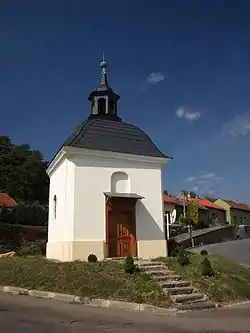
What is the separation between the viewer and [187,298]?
41.0ft

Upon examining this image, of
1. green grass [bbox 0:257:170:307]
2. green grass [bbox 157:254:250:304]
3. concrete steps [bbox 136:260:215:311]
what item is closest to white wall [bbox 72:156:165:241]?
green grass [bbox 0:257:170:307]

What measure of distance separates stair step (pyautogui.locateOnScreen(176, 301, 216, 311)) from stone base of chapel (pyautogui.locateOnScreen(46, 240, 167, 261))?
6.66m

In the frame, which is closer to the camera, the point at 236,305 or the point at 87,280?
the point at 236,305

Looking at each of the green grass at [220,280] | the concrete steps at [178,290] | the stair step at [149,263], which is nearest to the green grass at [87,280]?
the concrete steps at [178,290]

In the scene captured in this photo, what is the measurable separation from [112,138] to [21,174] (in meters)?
47.2

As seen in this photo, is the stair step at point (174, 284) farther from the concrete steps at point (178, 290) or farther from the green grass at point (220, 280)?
the green grass at point (220, 280)

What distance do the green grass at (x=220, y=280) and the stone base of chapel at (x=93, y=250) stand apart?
6.88 feet

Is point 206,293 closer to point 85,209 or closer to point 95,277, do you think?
point 95,277

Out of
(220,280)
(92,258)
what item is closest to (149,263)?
(92,258)

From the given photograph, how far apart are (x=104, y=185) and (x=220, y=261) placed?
6872 mm

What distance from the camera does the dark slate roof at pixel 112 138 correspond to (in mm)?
19906

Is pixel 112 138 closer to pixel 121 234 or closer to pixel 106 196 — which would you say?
pixel 106 196

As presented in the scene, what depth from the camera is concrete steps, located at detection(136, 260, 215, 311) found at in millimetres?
12104

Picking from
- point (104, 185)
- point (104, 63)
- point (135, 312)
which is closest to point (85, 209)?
point (104, 185)
